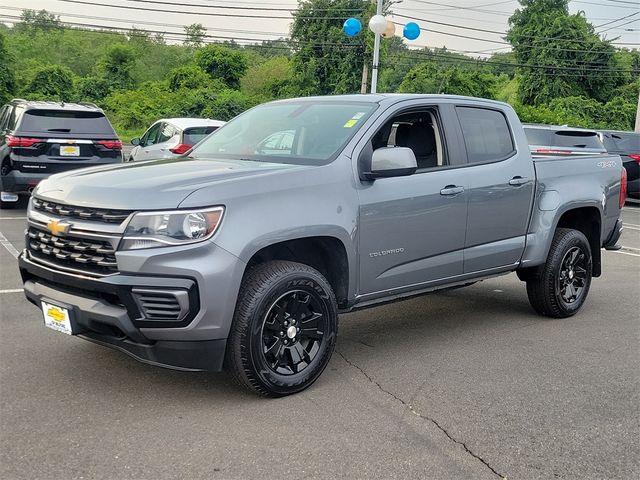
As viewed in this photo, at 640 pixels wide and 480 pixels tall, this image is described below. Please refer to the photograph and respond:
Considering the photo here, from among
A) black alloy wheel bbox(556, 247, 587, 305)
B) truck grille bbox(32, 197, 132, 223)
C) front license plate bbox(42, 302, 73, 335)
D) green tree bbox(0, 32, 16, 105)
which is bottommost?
black alloy wheel bbox(556, 247, 587, 305)

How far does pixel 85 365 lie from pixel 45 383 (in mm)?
361

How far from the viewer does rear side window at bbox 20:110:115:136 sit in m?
10.7

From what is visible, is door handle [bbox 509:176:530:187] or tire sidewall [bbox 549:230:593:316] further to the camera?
tire sidewall [bbox 549:230:593:316]

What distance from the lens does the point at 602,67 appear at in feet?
157

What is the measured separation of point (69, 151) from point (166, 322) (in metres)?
8.18

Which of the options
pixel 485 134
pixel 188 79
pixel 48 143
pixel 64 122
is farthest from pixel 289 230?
pixel 188 79

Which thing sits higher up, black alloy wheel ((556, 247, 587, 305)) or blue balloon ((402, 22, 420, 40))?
blue balloon ((402, 22, 420, 40))

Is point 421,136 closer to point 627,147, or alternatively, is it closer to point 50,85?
point 627,147

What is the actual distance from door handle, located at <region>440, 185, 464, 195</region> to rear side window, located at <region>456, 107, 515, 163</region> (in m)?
0.38

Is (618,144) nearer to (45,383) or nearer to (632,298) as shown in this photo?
(632,298)

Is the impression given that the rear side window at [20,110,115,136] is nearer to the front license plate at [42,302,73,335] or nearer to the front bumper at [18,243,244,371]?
the front license plate at [42,302,73,335]

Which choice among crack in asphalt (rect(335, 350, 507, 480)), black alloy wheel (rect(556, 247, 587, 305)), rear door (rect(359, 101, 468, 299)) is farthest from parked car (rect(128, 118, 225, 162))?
crack in asphalt (rect(335, 350, 507, 480))

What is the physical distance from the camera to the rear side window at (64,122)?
1073 centimetres

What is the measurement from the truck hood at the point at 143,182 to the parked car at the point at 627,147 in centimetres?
1474
